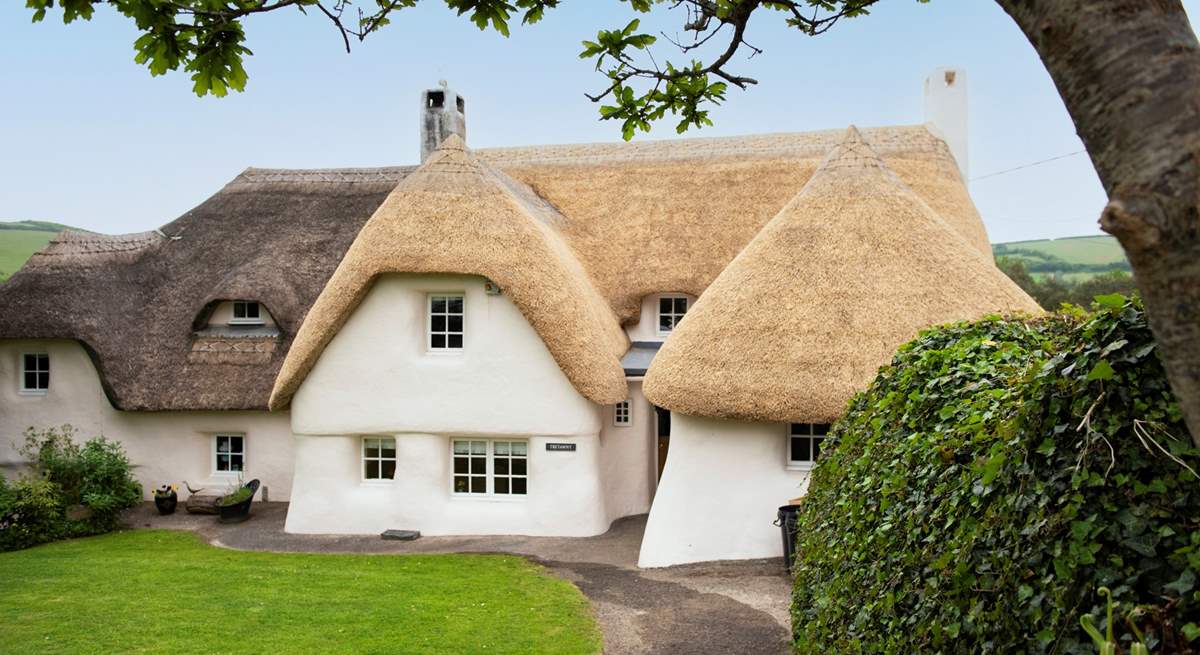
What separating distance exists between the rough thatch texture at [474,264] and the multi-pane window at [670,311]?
237cm

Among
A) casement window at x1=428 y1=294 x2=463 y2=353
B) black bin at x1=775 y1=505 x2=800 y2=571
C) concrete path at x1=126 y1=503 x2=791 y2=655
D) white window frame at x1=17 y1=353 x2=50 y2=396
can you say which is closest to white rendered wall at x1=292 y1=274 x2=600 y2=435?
casement window at x1=428 y1=294 x2=463 y2=353

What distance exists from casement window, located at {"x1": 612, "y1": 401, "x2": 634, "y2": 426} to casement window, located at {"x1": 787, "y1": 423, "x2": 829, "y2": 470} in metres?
4.24

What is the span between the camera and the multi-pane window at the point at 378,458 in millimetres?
16156

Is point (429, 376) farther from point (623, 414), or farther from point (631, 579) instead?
point (631, 579)

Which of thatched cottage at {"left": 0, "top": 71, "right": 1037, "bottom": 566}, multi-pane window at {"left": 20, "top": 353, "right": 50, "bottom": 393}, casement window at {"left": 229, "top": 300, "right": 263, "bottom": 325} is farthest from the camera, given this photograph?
multi-pane window at {"left": 20, "top": 353, "right": 50, "bottom": 393}

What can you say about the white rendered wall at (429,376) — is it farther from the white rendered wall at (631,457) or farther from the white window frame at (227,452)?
the white window frame at (227,452)

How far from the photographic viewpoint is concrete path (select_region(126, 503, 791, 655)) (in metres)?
9.42

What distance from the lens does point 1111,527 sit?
2867 millimetres

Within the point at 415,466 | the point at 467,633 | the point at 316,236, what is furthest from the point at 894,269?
the point at 316,236

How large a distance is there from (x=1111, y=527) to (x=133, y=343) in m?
18.8

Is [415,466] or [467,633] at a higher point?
[415,466]

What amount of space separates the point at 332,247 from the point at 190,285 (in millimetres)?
3118

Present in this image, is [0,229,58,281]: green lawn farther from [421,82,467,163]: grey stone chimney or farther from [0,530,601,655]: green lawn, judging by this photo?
[0,530,601,655]: green lawn

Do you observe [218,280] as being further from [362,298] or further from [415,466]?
[415,466]
